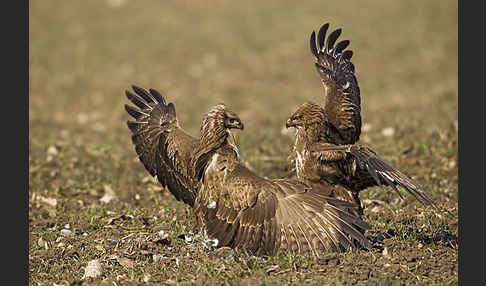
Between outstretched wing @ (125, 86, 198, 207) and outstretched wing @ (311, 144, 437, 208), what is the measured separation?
1394 mm

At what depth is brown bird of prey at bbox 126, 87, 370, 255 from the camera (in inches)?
224

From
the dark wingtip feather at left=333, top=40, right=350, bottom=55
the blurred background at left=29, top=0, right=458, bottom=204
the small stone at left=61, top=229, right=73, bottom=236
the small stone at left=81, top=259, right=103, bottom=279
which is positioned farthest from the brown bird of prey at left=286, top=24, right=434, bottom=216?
the blurred background at left=29, top=0, right=458, bottom=204

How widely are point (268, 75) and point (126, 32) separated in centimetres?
526

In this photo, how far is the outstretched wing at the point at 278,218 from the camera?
5672 millimetres

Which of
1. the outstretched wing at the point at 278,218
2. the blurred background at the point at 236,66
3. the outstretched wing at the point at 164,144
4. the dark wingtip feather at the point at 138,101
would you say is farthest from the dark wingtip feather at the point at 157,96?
the blurred background at the point at 236,66

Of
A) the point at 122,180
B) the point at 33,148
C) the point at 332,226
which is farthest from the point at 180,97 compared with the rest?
the point at 332,226

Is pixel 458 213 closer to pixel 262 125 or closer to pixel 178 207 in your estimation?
pixel 178 207

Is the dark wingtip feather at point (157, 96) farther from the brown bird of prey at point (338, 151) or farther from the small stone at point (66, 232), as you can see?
the small stone at point (66, 232)

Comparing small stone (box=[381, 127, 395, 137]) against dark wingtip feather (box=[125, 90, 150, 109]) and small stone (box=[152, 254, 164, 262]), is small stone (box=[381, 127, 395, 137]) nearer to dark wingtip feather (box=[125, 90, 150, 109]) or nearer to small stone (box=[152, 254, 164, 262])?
dark wingtip feather (box=[125, 90, 150, 109])

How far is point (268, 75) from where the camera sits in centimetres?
1675

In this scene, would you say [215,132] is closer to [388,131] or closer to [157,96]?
[157,96]

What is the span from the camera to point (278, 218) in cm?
577

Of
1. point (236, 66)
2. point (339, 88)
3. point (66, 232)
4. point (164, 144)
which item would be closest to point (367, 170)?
point (339, 88)

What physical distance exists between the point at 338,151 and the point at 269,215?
906mm
